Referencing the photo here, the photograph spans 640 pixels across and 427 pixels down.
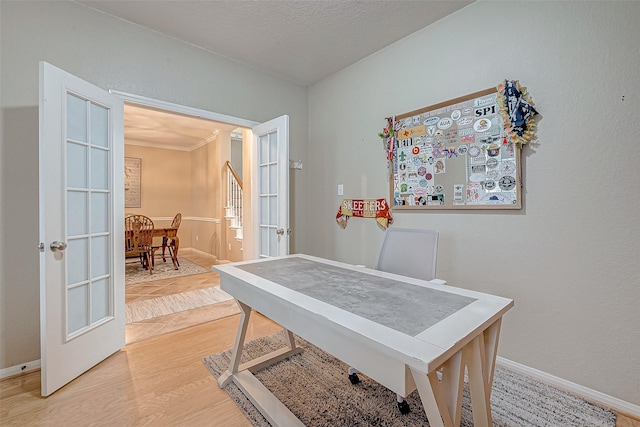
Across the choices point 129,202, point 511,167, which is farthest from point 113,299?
point 129,202

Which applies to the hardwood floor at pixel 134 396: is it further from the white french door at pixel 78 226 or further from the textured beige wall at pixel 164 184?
the textured beige wall at pixel 164 184

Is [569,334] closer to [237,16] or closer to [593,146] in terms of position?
[593,146]

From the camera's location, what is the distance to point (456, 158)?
6.90 ft

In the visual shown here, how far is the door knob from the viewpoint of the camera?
5.45 feet

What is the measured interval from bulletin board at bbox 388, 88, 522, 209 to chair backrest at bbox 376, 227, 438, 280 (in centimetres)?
54

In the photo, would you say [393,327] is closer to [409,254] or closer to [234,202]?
[409,254]

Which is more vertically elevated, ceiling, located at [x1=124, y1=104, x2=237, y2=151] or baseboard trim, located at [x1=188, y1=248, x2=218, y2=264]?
ceiling, located at [x1=124, y1=104, x2=237, y2=151]

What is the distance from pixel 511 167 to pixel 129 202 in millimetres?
6815

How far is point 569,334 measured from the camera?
167 cm

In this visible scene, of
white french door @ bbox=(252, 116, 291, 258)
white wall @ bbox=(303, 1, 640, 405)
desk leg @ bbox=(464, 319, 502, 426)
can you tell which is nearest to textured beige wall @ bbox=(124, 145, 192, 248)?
white french door @ bbox=(252, 116, 291, 258)

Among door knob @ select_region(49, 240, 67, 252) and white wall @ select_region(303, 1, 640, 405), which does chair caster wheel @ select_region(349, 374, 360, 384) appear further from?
door knob @ select_region(49, 240, 67, 252)

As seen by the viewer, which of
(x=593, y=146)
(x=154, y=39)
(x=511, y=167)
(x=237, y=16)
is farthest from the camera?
(x=154, y=39)

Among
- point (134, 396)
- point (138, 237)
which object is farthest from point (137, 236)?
point (134, 396)

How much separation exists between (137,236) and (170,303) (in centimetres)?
173
